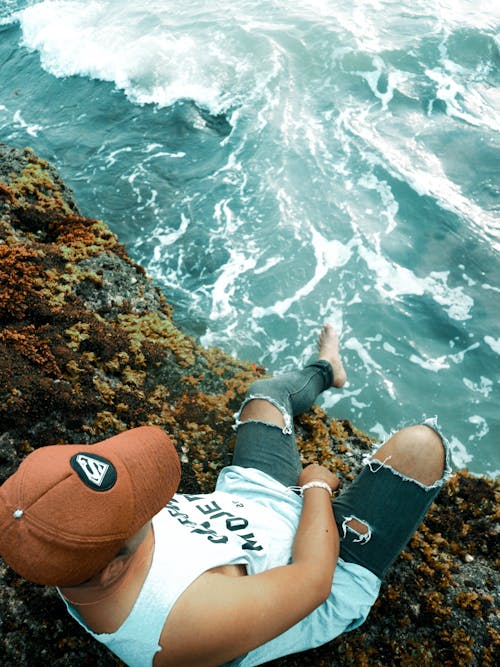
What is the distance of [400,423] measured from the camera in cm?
699

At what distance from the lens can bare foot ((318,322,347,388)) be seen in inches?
194

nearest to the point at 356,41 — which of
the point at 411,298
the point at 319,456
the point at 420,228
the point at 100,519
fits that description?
the point at 420,228

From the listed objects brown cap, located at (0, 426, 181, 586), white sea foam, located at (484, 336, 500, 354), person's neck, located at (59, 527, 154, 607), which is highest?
brown cap, located at (0, 426, 181, 586)

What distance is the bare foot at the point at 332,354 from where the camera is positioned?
16.1 ft

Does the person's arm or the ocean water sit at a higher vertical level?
the person's arm

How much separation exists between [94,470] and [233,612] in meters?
0.86

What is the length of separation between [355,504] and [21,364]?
3104 millimetres

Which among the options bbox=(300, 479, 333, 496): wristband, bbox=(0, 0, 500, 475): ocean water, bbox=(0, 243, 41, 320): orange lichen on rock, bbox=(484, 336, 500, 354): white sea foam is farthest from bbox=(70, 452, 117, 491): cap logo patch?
bbox=(484, 336, 500, 354): white sea foam

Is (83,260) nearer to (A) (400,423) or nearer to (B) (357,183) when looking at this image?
(A) (400,423)

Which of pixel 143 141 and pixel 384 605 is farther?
pixel 143 141

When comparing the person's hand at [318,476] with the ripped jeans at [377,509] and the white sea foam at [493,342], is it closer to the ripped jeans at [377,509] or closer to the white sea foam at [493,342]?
the ripped jeans at [377,509]

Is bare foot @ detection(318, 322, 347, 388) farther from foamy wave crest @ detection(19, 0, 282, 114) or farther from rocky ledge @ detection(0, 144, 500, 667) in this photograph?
foamy wave crest @ detection(19, 0, 282, 114)

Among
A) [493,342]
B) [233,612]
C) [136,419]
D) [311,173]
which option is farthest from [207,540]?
[311,173]

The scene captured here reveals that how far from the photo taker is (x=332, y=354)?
509cm
